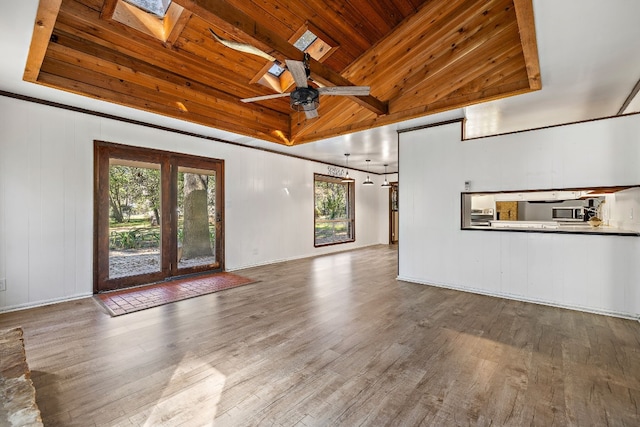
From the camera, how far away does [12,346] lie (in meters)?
1.86

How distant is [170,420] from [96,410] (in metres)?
0.54

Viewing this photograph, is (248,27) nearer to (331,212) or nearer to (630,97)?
(630,97)

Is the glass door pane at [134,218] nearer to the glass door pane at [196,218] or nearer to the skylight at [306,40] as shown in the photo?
the glass door pane at [196,218]

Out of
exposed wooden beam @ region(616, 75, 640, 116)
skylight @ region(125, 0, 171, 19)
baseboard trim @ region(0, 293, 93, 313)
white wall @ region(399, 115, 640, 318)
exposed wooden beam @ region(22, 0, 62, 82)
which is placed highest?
skylight @ region(125, 0, 171, 19)

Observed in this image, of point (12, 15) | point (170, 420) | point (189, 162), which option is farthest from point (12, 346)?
point (189, 162)

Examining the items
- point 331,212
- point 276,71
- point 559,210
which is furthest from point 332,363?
Result: point 559,210

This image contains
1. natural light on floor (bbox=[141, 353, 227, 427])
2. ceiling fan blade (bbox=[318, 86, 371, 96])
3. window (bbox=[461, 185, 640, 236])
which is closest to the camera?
natural light on floor (bbox=[141, 353, 227, 427])

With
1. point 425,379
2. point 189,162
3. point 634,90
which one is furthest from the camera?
point 189,162

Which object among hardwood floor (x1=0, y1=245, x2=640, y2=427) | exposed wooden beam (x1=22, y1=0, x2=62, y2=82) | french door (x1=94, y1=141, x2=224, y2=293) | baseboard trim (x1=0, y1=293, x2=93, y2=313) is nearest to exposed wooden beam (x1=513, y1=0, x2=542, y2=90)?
hardwood floor (x1=0, y1=245, x2=640, y2=427)

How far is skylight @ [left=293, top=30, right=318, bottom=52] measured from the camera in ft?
14.4

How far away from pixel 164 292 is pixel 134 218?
1.36m

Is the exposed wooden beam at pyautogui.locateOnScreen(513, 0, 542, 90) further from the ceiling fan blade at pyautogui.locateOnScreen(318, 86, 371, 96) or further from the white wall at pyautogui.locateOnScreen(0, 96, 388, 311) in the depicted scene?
the white wall at pyautogui.locateOnScreen(0, 96, 388, 311)

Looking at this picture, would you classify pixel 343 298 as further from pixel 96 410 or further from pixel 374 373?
pixel 96 410

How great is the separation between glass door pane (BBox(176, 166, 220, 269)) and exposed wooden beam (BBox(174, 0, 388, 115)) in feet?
10.9
